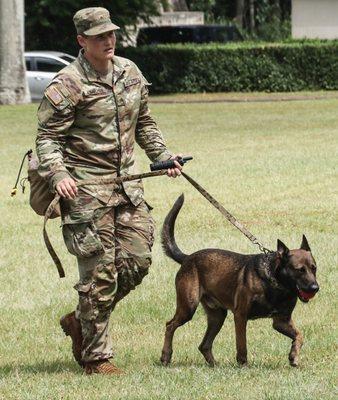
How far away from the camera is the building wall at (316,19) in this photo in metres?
54.8

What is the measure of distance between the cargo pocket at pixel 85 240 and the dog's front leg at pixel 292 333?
111 centimetres

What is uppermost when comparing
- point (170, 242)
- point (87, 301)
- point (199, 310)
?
point (170, 242)

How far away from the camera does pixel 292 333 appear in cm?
741

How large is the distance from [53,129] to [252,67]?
3335 cm

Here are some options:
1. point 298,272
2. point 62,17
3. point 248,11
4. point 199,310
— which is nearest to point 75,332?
point 298,272

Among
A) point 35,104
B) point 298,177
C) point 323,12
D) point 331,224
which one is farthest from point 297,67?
point 331,224

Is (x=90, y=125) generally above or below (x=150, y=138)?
above

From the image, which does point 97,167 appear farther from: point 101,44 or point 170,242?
point 170,242

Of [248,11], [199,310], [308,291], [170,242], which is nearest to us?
[308,291]

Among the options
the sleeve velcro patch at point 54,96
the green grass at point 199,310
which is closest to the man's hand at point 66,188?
the sleeve velcro patch at point 54,96

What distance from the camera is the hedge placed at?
1587 inches

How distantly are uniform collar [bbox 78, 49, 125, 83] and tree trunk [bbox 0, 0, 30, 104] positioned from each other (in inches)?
1115

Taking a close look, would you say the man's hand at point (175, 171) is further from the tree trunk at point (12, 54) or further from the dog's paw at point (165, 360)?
the tree trunk at point (12, 54)

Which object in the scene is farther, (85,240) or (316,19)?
(316,19)
